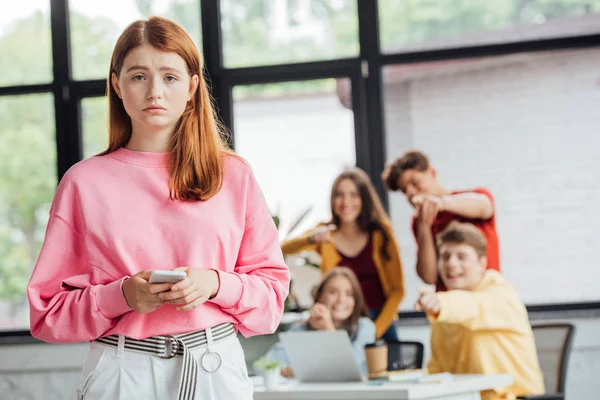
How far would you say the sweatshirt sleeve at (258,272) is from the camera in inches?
54.7

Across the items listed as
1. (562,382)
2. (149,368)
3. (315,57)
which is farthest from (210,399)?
(315,57)

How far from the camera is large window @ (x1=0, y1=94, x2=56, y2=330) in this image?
5.75 meters

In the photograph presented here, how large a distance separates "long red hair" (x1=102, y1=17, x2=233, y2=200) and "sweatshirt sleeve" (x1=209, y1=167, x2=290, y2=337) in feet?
0.26

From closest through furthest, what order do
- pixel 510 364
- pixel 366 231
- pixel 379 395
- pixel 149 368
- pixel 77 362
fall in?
1. pixel 149 368
2. pixel 379 395
3. pixel 510 364
4. pixel 366 231
5. pixel 77 362

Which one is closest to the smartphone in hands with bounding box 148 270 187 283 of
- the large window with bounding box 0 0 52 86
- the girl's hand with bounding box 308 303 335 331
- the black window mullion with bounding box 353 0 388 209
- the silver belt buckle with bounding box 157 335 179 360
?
the silver belt buckle with bounding box 157 335 179 360

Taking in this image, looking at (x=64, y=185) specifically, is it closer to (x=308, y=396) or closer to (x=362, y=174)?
(x=308, y=396)

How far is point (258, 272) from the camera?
144 cm

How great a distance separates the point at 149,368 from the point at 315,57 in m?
4.45

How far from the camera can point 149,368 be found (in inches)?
52.0

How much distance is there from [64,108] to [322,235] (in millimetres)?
1936

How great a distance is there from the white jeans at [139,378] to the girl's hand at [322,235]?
12.2ft

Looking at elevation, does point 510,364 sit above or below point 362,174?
below

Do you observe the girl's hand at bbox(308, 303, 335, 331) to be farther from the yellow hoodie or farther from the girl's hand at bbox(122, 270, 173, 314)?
the girl's hand at bbox(122, 270, 173, 314)

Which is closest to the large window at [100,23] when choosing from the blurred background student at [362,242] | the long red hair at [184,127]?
the blurred background student at [362,242]
